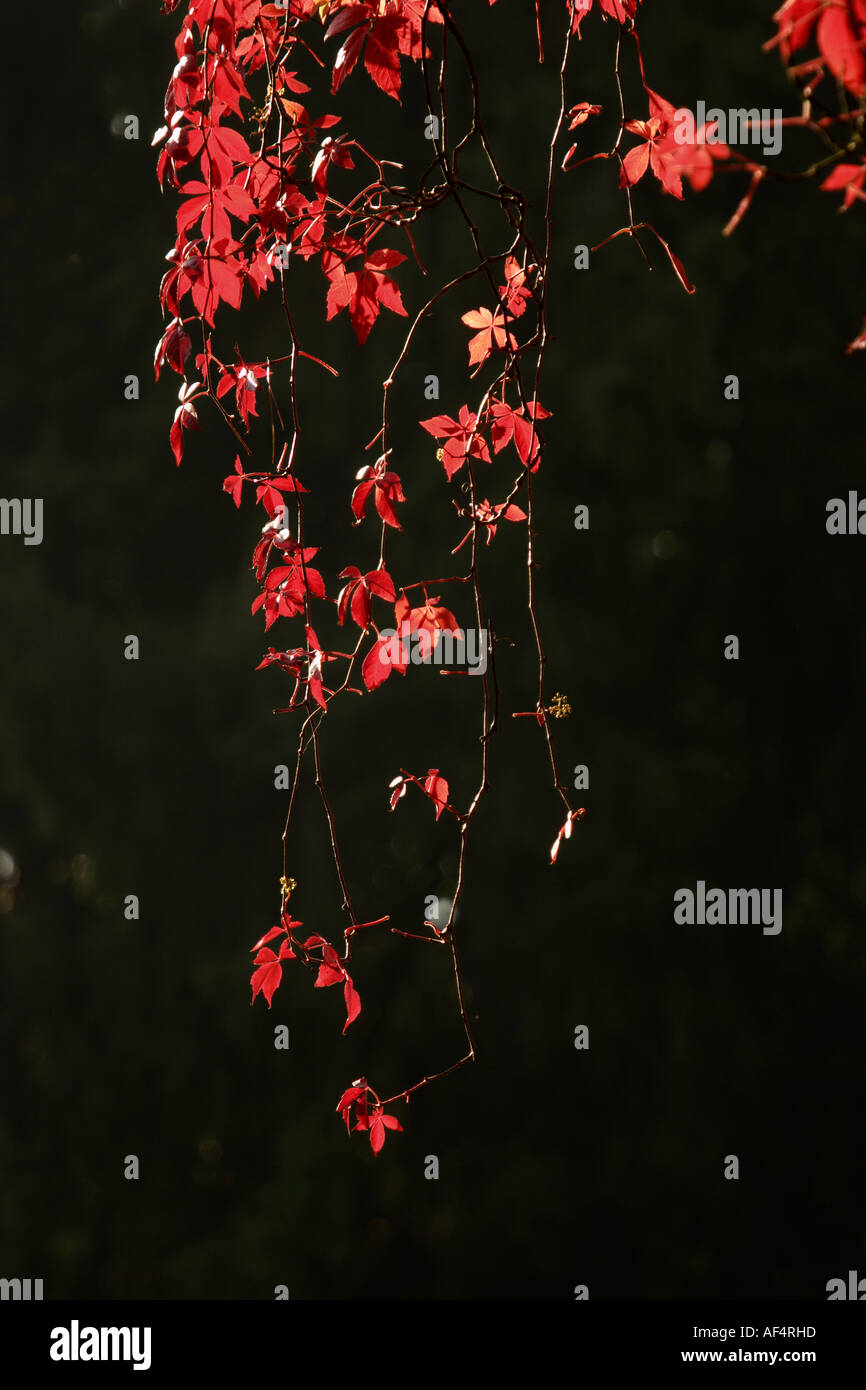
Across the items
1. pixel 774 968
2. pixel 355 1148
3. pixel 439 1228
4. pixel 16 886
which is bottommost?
pixel 439 1228

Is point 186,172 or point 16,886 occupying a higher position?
point 186,172

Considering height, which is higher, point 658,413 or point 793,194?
point 793,194

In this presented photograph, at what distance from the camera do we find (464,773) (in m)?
1.90

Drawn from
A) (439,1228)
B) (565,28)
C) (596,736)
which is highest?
(565,28)

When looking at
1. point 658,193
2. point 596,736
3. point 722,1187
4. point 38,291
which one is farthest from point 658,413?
point 722,1187

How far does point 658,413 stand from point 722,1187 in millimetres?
1314

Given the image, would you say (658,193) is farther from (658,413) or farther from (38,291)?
(38,291)

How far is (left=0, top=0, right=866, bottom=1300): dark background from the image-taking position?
6.06 ft

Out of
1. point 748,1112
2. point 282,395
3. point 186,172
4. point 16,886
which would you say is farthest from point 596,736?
point 186,172

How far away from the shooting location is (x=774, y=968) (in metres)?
1.85

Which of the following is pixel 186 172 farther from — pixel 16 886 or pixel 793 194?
pixel 16 886

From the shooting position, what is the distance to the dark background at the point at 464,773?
1.85 meters

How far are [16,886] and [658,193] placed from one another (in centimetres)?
165

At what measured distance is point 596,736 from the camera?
1876mm
